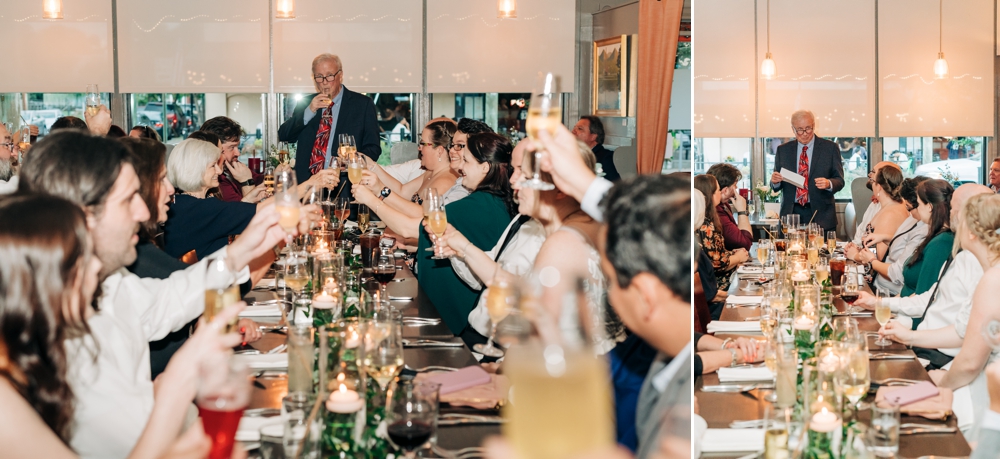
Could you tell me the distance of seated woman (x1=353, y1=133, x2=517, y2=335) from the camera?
3.70 metres

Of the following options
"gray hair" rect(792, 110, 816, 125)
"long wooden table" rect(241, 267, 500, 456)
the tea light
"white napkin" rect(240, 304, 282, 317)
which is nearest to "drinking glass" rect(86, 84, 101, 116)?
"long wooden table" rect(241, 267, 500, 456)

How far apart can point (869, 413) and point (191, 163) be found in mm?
2963

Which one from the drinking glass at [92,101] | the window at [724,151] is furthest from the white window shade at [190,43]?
the window at [724,151]

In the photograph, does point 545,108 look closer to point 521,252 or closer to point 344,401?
point 344,401

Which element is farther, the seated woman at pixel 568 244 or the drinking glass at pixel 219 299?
the seated woman at pixel 568 244

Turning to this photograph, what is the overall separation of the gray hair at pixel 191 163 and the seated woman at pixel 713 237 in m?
2.25

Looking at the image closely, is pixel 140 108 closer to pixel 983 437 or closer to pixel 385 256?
pixel 385 256

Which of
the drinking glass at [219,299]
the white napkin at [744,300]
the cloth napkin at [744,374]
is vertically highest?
the drinking glass at [219,299]

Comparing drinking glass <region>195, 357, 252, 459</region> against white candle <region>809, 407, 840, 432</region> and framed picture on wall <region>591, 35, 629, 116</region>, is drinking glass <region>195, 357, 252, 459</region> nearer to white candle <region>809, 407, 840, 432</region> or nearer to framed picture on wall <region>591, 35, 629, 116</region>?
white candle <region>809, 407, 840, 432</region>

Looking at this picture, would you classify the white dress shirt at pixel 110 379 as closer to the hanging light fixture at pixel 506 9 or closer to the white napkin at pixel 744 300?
the white napkin at pixel 744 300

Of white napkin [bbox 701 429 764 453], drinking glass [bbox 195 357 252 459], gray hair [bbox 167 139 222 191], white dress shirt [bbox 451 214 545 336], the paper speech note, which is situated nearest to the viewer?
drinking glass [bbox 195 357 252 459]

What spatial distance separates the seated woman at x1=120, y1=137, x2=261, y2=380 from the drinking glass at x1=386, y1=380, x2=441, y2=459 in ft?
4.03

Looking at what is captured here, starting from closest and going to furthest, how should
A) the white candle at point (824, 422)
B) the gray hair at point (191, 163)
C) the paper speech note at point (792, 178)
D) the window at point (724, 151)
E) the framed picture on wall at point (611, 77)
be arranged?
the white candle at point (824, 422), the gray hair at point (191, 163), the paper speech note at point (792, 178), the framed picture on wall at point (611, 77), the window at point (724, 151)

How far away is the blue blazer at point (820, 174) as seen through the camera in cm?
770
